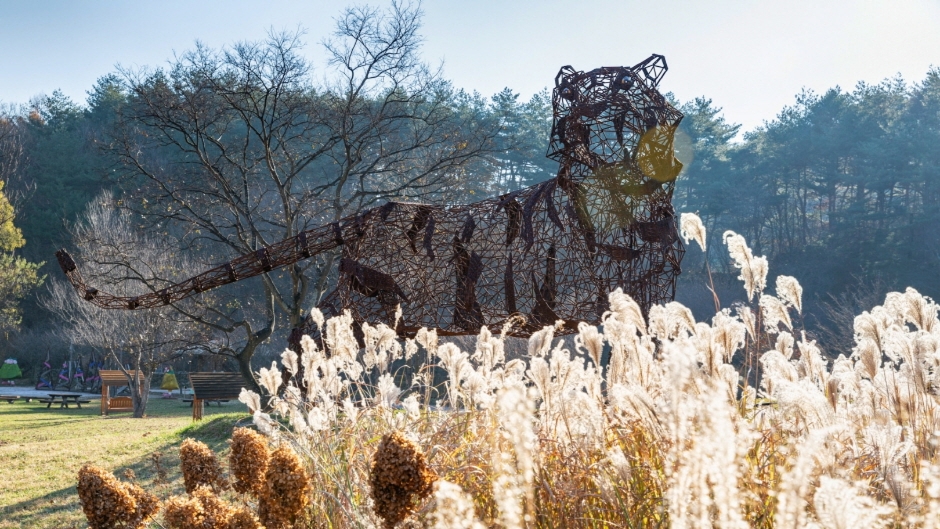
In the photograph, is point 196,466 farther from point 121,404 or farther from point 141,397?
point 121,404

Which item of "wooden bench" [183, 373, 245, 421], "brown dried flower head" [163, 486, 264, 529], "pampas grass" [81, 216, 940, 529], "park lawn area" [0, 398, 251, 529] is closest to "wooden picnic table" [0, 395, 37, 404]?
"park lawn area" [0, 398, 251, 529]

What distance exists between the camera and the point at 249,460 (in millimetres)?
2561

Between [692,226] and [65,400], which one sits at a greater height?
[692,226]

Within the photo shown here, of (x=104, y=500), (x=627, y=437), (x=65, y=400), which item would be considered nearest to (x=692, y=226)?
(x=627, y=437)

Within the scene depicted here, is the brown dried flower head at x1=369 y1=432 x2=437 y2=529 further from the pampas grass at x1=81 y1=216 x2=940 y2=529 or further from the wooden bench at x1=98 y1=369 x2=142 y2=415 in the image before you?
the wooden bench at x1=98 y1=369 x2=142 y2=415

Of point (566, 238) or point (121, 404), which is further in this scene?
point (121, 404)

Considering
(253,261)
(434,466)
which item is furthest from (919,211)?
(434,466)

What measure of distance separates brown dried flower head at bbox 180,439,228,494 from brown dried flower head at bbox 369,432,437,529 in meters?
1.27

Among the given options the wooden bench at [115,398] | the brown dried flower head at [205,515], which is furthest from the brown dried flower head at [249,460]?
the wooden bench at [115,398]

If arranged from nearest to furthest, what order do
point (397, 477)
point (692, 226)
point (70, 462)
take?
point (397, 477) → point (692, 226) → point (70, 462)

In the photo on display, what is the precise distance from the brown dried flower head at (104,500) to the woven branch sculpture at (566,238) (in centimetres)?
291

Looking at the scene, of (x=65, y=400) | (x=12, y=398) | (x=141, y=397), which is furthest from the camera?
(x=12, y=398)

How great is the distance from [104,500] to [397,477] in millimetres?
1097

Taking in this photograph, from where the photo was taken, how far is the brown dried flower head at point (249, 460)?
8.34ft
